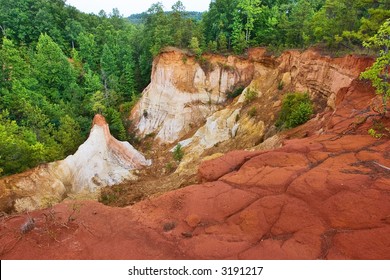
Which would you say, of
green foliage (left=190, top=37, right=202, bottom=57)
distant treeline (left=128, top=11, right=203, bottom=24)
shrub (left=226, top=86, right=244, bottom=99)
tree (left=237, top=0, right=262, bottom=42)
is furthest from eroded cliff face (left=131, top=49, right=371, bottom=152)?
distant treeline (left=128, top=11, right=203, bottom=24)

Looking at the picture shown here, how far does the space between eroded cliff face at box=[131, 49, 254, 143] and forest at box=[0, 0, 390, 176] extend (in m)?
1.42

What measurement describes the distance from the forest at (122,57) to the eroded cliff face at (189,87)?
1422mm

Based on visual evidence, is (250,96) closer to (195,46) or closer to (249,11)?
(195,46)

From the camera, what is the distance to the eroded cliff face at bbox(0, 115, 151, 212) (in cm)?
1602

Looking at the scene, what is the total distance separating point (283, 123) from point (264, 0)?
877 inches

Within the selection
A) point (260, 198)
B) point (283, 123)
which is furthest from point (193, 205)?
point (283, 123)

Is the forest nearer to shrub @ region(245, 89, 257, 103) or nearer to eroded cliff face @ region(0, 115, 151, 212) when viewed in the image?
eroded cliff face @ region(0, 115, 151, 212)

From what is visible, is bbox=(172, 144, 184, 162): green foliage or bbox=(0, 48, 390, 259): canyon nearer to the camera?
bbox=(0, 48, 390, 259): canyon

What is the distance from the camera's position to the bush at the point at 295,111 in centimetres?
1645

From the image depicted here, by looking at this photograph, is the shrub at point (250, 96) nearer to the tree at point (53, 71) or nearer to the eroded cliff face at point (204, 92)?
the eroded cliff face at point (204, 92)

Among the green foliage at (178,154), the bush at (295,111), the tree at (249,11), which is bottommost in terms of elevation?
the green foliage at (178,154)

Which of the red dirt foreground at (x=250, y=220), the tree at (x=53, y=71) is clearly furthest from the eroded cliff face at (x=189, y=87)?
the red dirt foreground at (x=250, y=220)

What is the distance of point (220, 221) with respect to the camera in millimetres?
7598

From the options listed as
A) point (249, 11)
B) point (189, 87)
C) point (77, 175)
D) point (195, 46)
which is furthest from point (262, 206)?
point (249, 11)
